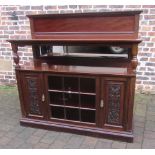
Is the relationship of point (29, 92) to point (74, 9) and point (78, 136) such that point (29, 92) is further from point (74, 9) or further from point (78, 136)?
point (74, 9)

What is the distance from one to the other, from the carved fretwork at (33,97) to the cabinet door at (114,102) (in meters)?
0.78

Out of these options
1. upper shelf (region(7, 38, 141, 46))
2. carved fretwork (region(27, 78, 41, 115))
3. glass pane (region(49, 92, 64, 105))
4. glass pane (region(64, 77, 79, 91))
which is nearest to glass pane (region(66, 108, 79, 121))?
glass pane (region(49, 92, 64, 105))

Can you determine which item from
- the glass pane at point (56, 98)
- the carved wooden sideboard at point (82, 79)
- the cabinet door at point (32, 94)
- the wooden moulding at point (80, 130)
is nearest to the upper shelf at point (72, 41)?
the carved wooden sideboard at point (82, 79)

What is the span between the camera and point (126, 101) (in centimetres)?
222

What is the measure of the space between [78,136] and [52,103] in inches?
18.7

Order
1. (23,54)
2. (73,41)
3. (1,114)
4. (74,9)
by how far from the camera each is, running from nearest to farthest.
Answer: (73,41), (1,114), (74,9), (23,54)

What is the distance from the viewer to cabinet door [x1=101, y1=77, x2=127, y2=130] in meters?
2.19

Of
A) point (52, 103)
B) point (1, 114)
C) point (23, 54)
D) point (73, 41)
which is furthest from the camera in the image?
point (23, 54)

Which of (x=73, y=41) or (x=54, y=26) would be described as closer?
(x=73, y=41)

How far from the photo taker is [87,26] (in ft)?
7.57

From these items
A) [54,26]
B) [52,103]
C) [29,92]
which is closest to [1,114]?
[29,92]

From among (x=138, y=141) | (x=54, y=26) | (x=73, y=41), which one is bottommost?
(x=138, y=141)

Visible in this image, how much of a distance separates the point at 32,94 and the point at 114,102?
0.96 meters

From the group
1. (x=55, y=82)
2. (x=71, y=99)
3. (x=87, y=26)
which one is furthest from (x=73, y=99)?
(x=87, y=26)
